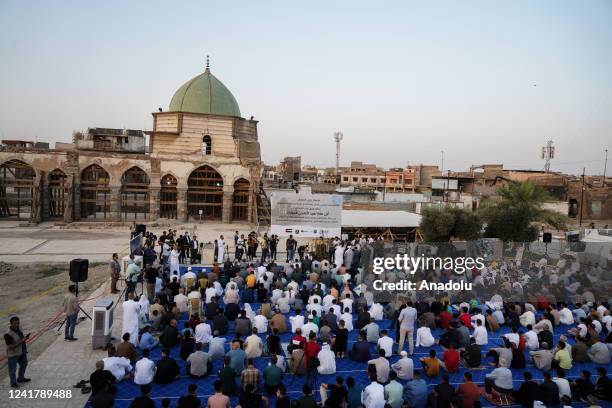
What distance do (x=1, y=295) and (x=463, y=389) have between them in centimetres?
1493

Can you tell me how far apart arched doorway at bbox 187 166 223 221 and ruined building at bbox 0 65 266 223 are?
78 mm

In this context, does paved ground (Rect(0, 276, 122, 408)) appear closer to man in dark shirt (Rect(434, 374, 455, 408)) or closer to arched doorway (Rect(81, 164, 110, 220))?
man in dark shirt (Rect(434, 374, 455, 408))

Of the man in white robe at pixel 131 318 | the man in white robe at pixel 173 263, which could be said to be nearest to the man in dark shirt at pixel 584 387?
the man in white robe at pixel 131 318

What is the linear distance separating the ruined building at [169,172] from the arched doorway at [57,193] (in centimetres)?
7

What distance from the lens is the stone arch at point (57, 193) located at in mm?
32594

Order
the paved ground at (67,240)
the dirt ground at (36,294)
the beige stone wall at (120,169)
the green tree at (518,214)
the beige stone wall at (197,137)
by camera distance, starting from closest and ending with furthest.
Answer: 1. the dirt ground at (36,294)
2. the paved ground at (67,240)
3. the green tree at (518,214)
4. the beige stone wall at (120,169)
5. the beige stone wall at (197,137)

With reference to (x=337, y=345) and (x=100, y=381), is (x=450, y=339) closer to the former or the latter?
(x=337, y=345)

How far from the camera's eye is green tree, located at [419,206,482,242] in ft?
79.1

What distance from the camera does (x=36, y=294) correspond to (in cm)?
1523

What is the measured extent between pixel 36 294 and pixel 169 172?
1942cm

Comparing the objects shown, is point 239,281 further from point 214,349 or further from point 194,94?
point 194,94

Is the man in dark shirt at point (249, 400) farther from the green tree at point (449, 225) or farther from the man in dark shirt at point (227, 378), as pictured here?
the green tree at point (449, 225)

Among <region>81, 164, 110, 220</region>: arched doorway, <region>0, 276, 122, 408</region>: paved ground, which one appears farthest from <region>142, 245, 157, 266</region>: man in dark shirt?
<region>81, 164, 110, 220</region>: arched doorway

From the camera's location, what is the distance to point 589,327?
11102 mm
